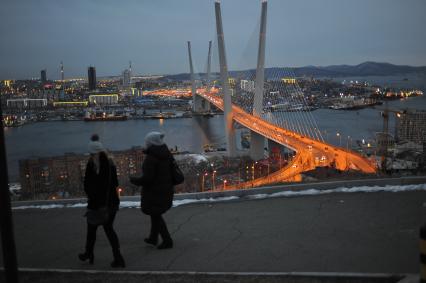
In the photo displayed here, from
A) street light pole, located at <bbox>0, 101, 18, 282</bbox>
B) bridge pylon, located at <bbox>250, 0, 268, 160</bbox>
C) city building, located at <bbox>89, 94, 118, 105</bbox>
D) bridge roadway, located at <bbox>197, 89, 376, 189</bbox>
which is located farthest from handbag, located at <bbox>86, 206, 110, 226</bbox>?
city building, located at <bbox>89, 94, 118, 105</bbox>

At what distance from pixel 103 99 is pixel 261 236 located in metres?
61.8

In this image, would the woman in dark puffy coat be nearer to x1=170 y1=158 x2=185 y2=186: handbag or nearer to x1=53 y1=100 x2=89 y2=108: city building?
x1=170 y1=158 x2=185 y2=186: handbag

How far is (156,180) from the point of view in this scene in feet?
7.26

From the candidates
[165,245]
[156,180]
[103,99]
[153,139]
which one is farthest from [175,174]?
Answer: [103,99]

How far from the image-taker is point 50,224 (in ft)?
9.96

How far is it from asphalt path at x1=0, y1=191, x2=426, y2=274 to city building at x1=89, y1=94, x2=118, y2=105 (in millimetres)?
57950

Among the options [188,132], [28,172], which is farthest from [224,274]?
[188,132]

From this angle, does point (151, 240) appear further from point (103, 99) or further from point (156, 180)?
point (103, 99)

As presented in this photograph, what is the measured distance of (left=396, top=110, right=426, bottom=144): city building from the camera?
2144cm

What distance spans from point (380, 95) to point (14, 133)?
1167 inches

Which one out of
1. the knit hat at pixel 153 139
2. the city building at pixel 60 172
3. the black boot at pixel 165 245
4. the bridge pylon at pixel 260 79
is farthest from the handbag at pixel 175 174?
the bridge pylon at pixel 260 79

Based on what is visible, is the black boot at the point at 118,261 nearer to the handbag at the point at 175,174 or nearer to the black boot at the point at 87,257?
the black boot at the point at 87,257

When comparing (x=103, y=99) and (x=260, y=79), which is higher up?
(x=260, y=79)

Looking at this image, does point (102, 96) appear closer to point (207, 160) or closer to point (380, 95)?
point (380, 95)
